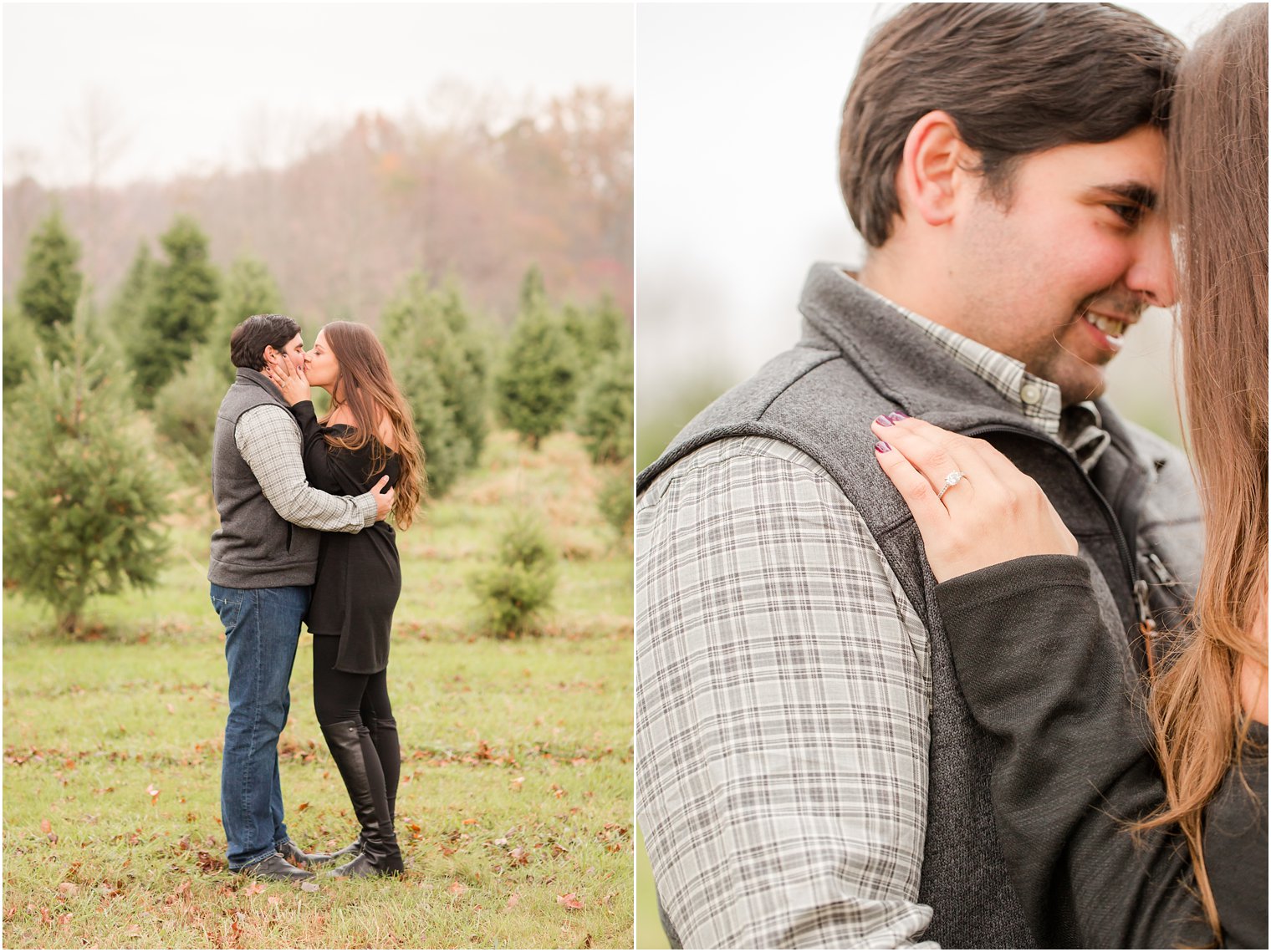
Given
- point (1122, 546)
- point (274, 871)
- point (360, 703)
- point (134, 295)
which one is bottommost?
point (274, 871)

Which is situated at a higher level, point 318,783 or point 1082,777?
point 1082,777

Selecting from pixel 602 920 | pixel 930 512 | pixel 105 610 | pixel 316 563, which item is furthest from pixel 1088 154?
pixel 105 610

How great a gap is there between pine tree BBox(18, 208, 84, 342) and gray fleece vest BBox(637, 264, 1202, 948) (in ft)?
6.18

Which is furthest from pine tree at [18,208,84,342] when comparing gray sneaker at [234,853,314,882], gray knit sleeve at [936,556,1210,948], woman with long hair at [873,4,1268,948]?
gray knit sleeve at [936,556,1210,948]

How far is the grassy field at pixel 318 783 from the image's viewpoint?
6.30ft

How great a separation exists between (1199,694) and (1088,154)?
93cm

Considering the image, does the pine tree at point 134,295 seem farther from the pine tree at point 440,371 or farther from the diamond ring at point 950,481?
the diamond ring at point 950,481

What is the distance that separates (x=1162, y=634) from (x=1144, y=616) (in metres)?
0.19

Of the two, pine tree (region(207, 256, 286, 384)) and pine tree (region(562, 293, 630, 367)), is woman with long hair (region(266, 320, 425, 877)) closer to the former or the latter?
pine tree (region(207, 256, 286, 384))

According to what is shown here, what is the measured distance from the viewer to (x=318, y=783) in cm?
195

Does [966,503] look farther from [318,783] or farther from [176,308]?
[176,308]

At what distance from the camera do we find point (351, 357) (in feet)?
6.48

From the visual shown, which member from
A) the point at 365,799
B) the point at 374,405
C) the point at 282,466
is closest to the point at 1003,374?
the point at 374,405

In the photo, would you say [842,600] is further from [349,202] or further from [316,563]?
[349,202]
